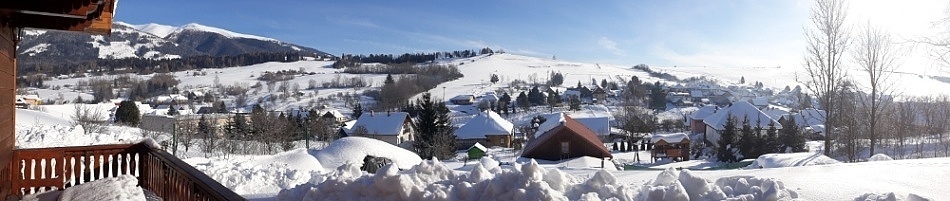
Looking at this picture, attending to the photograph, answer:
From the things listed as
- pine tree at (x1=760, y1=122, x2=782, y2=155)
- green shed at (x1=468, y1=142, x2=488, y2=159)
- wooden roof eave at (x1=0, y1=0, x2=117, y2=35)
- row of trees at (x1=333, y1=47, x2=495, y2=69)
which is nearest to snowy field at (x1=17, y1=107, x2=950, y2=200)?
wooden roof eave at (x1=0, y1=0, x2=117, y2=35)

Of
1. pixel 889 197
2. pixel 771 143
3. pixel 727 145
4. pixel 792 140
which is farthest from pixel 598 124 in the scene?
pixel 889 197

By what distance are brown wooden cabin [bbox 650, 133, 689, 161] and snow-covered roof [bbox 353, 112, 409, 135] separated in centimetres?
2125

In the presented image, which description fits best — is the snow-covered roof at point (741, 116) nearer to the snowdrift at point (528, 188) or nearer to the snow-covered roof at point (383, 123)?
the snow-covered roof at point (383, 123)

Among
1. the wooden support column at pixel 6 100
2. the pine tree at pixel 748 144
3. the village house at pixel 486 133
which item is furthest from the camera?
the village house at pixel 486 133

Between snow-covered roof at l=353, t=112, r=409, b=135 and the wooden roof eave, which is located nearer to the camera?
the wooden roof eave

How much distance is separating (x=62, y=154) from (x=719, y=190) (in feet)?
21.8

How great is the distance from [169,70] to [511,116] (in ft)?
361

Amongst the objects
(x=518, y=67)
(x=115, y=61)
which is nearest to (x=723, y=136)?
(x=518, y=67)

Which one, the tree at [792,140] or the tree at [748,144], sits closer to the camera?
the tree at [748,144]

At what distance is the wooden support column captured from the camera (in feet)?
16.7

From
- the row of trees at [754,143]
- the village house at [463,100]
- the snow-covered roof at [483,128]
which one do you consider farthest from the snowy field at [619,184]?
the village house at [463,100]

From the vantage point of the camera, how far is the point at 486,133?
167 ft

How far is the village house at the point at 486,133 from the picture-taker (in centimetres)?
5062

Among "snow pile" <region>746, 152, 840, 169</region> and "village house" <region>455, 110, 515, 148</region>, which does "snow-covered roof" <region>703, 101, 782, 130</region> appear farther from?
"snow pile" <region>746, 152, 840, 169</region>
